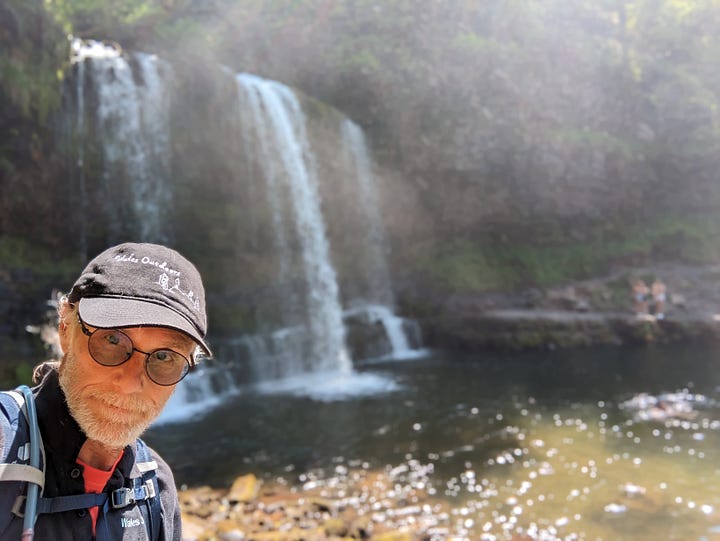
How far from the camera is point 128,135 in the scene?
45.0 ft

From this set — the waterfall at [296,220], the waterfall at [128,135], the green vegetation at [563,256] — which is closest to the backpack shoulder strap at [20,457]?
the waterfall at [128,135]

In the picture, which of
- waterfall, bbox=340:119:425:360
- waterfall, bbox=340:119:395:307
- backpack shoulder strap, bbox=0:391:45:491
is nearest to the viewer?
backpack shoulder strap, bbox=0:391:45:491

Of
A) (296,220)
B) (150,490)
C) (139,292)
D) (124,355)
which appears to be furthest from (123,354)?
(296,220)

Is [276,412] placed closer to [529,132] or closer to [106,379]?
[106,379]

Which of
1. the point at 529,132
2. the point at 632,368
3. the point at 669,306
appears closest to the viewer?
the point at 632,368

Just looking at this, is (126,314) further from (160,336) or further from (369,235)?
(369,235)

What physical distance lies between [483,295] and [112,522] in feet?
61.1

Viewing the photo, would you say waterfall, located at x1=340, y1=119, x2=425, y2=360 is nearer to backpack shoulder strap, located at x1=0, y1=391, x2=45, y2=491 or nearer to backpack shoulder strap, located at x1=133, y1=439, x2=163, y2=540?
backpack shoulder strap, located at x1=133, y1=439, x2=163, y2=540

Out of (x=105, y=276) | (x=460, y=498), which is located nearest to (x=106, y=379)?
(x=105, y=276)

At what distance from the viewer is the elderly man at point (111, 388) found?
1333 mm

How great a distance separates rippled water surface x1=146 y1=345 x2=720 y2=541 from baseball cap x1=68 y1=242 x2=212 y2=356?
5816mm

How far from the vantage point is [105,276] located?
1373 millimetres

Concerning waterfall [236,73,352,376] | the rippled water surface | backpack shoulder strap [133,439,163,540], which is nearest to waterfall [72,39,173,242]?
waterfall [236,73,352,376]

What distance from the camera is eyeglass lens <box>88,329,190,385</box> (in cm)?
142
